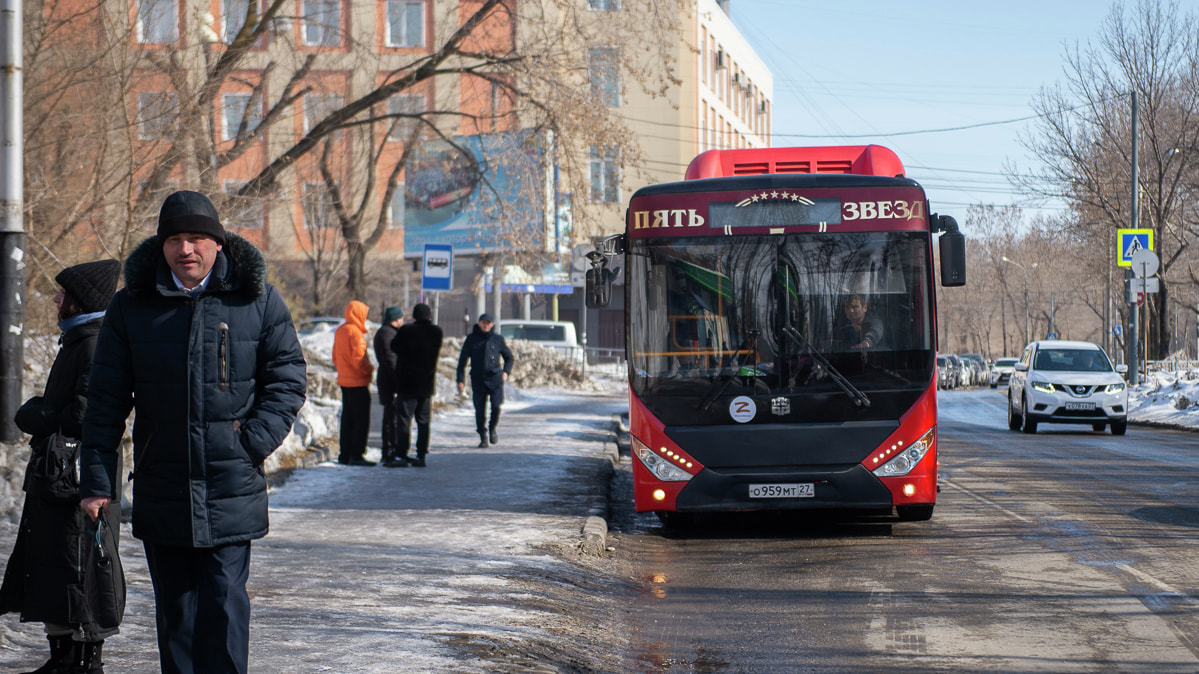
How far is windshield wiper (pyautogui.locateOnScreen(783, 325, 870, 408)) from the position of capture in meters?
10.0

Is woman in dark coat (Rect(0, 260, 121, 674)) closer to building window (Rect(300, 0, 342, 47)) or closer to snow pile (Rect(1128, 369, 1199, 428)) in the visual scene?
building window (Rect(300, 0, 342, 47))

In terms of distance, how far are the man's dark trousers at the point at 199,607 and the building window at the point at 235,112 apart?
13.6 meters

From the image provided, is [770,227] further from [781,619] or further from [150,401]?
[150,401]

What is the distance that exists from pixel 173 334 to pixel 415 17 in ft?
172

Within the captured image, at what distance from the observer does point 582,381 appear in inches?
1578

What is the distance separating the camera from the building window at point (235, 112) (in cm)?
1798

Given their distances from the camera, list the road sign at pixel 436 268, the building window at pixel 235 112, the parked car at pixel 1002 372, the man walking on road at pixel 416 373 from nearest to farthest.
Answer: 1. the man walking on road at pixel 416 373
2. the building window at pixel 235 112
3. the road sign at pixel 436 268
4. the parked car at pixel 1002 372

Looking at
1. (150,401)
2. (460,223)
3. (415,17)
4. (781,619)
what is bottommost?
(781,619)

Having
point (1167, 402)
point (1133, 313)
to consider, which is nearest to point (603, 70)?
point (1167, 402)

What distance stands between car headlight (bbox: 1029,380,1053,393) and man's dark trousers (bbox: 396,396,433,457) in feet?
40.9

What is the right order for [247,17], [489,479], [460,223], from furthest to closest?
1. [460,223]
2. [247,17]
3. [489,479]

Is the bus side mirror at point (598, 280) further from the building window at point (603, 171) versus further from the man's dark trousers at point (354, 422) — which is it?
the building window at point (603, 171)

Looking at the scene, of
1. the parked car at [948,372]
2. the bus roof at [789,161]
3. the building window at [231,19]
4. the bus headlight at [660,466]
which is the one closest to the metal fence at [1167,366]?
the parked car at [948,372]

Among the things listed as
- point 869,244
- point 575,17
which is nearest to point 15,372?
point 869,244
